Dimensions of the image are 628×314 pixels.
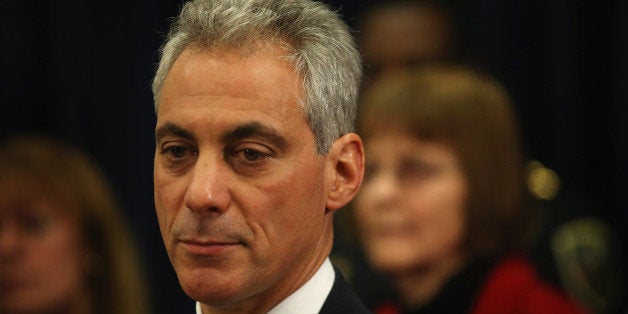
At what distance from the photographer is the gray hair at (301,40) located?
91.4 inches

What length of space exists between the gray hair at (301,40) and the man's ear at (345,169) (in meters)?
0.03

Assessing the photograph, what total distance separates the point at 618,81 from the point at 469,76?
0.56 m

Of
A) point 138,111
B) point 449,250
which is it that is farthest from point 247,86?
point 138,111

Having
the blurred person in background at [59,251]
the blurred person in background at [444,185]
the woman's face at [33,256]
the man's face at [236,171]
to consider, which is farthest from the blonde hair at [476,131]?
the man's face at [236,171]

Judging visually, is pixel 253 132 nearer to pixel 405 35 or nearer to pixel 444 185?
pixel 444 185

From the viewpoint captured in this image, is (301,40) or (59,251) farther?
(59,251)

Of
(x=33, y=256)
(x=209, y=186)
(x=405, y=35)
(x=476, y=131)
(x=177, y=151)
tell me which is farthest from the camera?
(x=33, y=256)

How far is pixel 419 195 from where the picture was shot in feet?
13.6

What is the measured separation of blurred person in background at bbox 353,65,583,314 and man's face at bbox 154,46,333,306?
184cm

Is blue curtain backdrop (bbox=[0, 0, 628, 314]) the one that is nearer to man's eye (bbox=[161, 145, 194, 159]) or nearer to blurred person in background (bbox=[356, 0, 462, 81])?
blurred person in background (bbox=[356, 0, 462, 81])

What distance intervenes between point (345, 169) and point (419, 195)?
5.70ft

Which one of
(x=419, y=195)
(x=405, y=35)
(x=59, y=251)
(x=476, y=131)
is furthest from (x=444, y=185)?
(x=59, y=251)

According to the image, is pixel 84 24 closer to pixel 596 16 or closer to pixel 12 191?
pixel 12 191

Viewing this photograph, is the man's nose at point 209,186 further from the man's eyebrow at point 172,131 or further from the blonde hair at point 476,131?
the blonde hair at point 476,131
